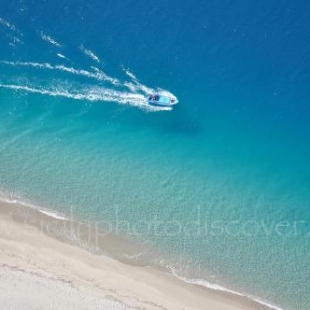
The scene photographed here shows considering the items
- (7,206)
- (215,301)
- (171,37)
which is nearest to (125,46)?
(171,37)

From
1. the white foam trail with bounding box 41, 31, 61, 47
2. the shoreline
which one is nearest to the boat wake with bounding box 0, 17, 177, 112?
the white foam trail with bounding box 41, 31, 61, 47

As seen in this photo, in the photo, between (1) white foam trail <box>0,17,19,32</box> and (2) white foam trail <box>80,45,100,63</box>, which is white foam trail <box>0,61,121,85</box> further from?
(1) white foam trail <box>0,17,19,32</box>

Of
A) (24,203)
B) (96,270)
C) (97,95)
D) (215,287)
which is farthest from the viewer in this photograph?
(97,95)

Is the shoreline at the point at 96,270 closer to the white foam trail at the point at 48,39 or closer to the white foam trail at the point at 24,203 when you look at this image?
the white foam trail at the point at 24,203

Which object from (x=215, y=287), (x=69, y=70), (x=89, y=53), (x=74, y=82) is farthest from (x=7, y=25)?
(x=215, y=287)

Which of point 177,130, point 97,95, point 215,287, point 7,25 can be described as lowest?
point 215,287

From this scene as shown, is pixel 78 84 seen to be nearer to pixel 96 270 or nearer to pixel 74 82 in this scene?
pixel 74 82

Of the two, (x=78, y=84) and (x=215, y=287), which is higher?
(x=78, y=84)
